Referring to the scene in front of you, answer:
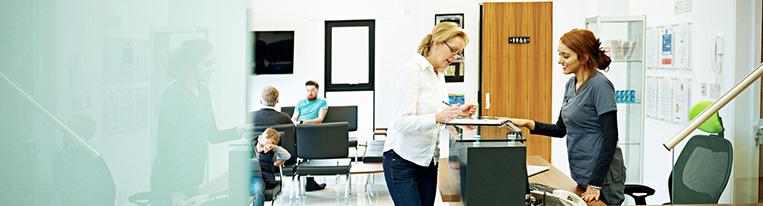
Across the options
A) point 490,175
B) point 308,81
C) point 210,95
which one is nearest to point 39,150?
point 210,95

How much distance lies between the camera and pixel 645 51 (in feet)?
20.4

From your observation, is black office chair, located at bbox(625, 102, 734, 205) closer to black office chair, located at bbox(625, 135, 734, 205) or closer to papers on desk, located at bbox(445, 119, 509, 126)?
black office chair, located at bbox(625, 135, 734, 205)

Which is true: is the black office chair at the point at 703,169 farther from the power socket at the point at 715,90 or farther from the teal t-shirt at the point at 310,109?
the teal t-shirt at the point at 310,109

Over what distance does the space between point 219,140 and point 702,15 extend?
4.71 meters

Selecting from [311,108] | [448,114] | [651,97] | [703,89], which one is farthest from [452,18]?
[448,114]

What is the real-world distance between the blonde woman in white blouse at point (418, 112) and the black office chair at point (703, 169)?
4.41 ft

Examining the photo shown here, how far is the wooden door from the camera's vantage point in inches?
297

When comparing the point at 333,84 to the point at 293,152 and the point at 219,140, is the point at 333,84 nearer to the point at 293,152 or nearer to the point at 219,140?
the point at 293,152

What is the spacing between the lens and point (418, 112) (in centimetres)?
301

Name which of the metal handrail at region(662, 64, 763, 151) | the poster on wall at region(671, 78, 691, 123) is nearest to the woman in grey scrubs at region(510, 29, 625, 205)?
the metal handrail at region(662, 64, 763, 151)

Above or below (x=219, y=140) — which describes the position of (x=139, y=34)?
above

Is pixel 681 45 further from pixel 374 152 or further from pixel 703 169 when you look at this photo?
pixel 374 152

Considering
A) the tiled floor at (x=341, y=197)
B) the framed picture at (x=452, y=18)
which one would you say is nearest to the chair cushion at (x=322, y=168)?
the tiled floor at (x=341, y=197)

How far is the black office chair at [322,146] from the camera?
6.69 metres
